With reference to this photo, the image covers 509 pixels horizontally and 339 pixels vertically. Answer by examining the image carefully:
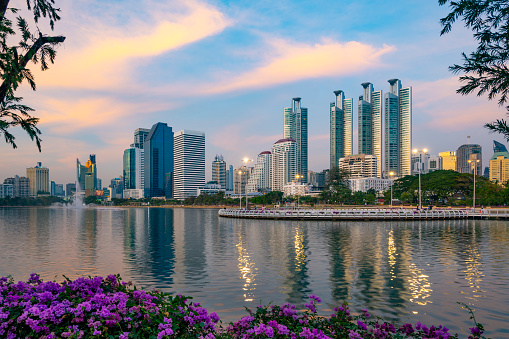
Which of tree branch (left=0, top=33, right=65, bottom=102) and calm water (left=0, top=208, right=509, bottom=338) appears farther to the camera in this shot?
calm water (left=0, top=208, right=509, bottom=338)

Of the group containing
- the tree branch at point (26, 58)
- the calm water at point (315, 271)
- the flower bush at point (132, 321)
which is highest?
the tree branch at point (26, 58)

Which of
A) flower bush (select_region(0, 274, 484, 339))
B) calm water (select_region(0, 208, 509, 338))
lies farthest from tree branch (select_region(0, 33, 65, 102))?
calm water (select_region(0, 208, 509, 338))

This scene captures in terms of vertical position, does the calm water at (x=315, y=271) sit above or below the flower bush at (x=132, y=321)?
below

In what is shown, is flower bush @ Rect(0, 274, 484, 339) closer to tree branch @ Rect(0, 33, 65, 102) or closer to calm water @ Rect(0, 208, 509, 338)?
calm water @ Rect(0, 208, 509, 338)

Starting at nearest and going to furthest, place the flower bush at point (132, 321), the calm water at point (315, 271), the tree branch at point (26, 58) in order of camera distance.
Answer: the flower bush at point (132, 321) < the tree branch at point (26, 58) < the calm water at point (315, 271)

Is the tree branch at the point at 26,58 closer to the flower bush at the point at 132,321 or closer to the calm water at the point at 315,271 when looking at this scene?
the flower bush at the point at 132,321

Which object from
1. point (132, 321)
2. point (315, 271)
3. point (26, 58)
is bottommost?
point (315, 271)

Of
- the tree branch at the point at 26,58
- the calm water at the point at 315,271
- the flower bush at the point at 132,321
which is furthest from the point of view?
the calm water at the point at 315,271

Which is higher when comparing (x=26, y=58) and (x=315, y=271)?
(x=26, y=58)

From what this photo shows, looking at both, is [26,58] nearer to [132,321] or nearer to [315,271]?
A: [132,321]

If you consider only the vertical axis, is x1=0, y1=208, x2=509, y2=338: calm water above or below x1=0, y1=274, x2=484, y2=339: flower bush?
below

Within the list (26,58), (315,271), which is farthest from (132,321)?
(315,271)

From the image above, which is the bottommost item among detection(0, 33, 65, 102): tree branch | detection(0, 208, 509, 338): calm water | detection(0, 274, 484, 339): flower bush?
detection(0, 208, 509, 338): calm water

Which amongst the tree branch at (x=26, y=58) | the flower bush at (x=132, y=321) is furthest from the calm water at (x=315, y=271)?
the tree branch at (x=26, y=58)
